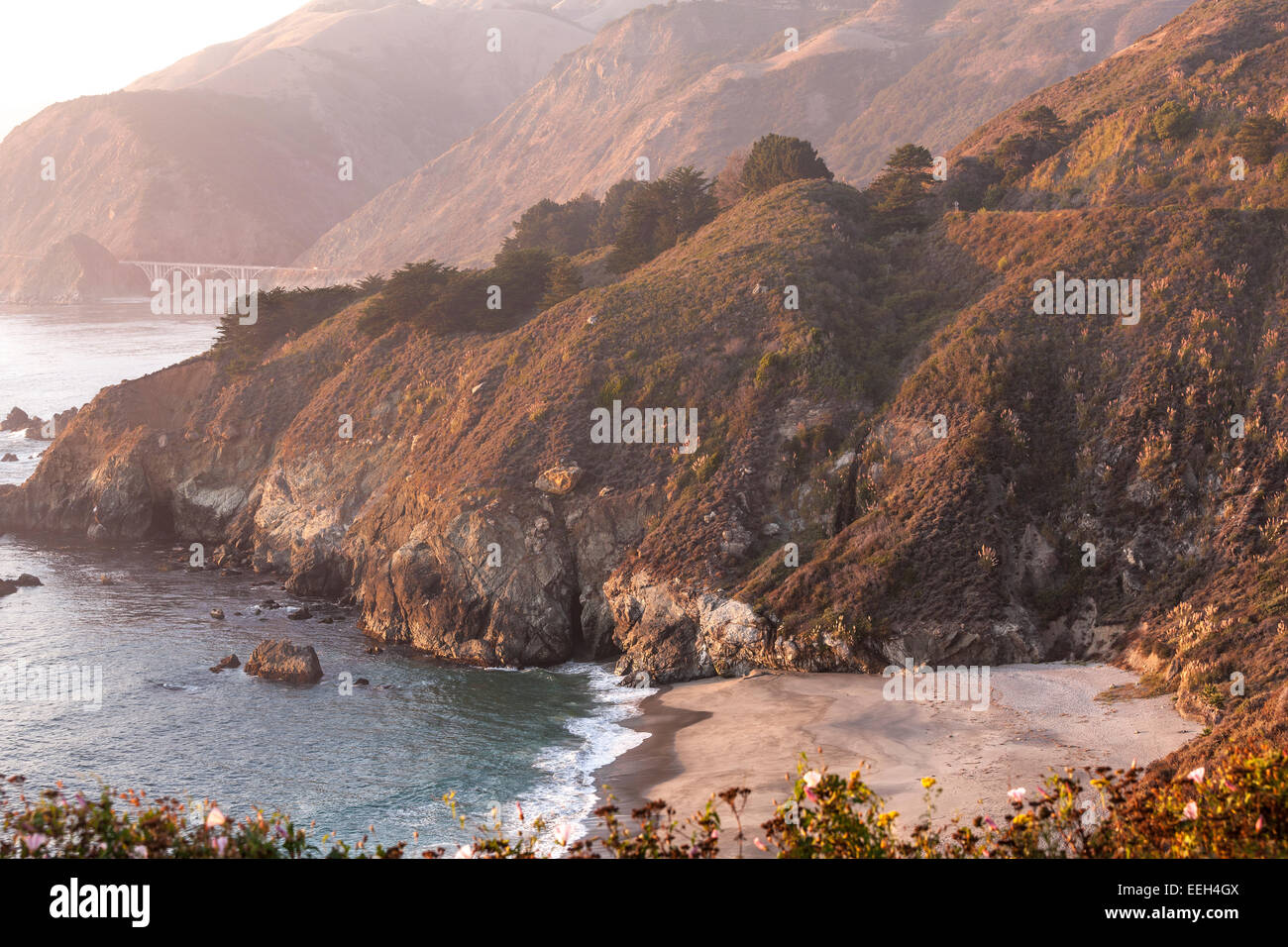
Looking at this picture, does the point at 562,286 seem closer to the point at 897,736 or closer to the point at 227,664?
the point at 227,664

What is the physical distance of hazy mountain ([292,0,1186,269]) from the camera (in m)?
150

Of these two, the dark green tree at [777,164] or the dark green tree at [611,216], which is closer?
the dark green tree at [777,164]

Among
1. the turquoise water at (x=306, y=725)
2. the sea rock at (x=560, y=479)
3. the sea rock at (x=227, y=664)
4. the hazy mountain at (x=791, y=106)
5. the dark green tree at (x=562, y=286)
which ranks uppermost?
the hazy mountain at (x=791, y=106)

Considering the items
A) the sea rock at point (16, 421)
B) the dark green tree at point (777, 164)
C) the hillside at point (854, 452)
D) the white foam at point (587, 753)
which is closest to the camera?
the white foam at point (587, 753)

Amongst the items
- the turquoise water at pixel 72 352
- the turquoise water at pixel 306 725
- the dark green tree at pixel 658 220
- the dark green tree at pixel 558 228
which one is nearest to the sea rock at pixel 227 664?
the turquoise water at pixel 306 725

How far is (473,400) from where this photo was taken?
172ft

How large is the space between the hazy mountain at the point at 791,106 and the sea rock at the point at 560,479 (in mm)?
110427

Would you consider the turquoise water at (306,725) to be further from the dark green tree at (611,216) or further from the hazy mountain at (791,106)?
the hazy mountain at (791,106)

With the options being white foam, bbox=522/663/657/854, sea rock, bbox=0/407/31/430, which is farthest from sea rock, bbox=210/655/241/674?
sea rock, bbox=0/407/31/430

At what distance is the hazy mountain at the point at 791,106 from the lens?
15025cm

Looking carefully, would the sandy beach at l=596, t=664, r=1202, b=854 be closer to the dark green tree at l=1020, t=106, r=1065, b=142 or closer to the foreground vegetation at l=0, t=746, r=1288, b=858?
the foreground vegetation at l=0, t=746, r=1288, b=858

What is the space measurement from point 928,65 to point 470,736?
159 metres

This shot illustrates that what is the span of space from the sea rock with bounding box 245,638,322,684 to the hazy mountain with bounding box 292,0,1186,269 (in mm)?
121004
